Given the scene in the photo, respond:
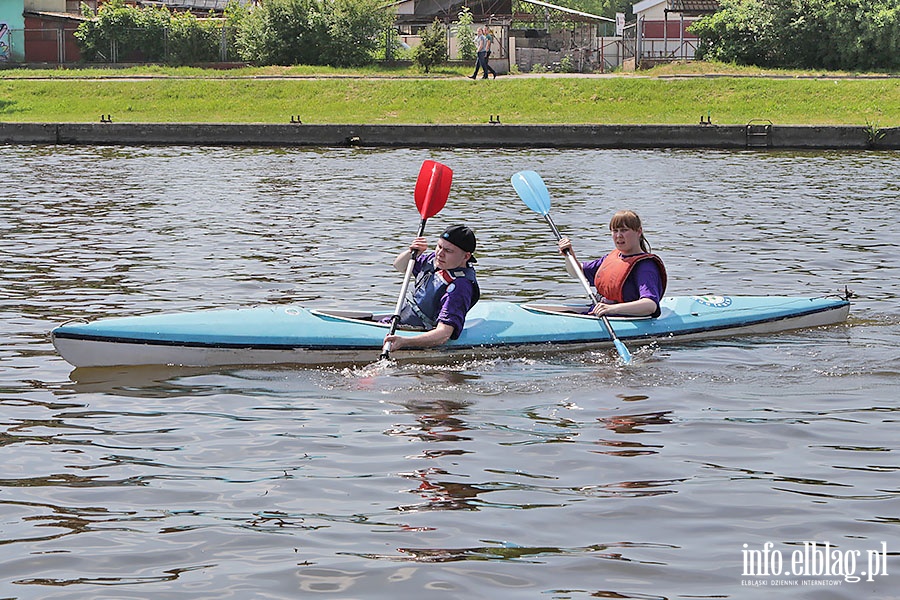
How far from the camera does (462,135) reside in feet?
80.4

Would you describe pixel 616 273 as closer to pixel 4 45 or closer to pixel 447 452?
pixel 447 452

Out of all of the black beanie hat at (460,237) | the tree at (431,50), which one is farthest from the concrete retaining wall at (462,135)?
the black beanie hat at (460,237)

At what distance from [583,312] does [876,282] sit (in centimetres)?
320

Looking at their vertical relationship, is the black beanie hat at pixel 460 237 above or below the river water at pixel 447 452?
above

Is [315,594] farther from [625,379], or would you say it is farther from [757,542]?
[625,379]

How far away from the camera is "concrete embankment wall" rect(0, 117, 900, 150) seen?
23625 mm

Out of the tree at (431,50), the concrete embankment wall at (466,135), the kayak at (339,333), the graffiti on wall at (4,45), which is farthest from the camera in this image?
the graffiti on wall at (4,45)

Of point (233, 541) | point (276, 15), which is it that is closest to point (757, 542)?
point (233, 541)

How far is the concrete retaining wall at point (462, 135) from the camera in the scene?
23641 mm

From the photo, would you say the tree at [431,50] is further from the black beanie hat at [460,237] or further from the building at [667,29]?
the black beanie hat at [460,237]

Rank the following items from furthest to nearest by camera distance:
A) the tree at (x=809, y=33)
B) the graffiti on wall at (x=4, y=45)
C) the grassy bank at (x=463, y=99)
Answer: the graffiti on wall at (x=4, y=45) → the tree at (x=809, y=33) → the grassy bank at (x=463, y=99)

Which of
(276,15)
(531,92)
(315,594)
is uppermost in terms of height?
(276,15)

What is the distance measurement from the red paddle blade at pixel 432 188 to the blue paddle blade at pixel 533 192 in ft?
2.06

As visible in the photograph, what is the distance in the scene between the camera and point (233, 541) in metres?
4.52
